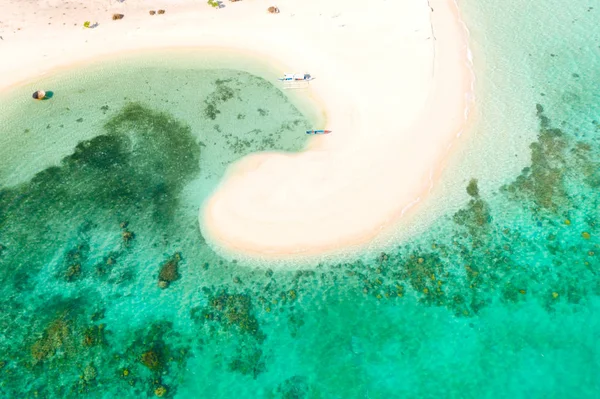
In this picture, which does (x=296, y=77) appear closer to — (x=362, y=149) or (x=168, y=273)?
(x=362, y=149)

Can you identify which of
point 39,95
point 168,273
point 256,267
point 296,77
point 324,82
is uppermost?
point 296,77

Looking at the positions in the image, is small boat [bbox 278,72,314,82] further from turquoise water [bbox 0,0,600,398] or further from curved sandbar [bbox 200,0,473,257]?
turquoise water [bbox 0,0,600,398]

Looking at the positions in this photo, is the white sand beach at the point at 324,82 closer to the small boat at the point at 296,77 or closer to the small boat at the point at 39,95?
the small boat at the point at 296,77

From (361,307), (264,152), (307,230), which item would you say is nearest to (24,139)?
(264,152)

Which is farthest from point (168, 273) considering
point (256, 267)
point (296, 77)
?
point (296, 77)

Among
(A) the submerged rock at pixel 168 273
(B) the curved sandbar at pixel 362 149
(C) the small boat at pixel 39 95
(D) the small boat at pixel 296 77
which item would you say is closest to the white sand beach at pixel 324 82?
(B) the curved sandbar at pixel 362 149

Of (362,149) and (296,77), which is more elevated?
(296,77)

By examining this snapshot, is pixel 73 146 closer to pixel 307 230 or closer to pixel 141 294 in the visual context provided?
pixel 141 294

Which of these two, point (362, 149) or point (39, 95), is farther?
point (39, 95)
